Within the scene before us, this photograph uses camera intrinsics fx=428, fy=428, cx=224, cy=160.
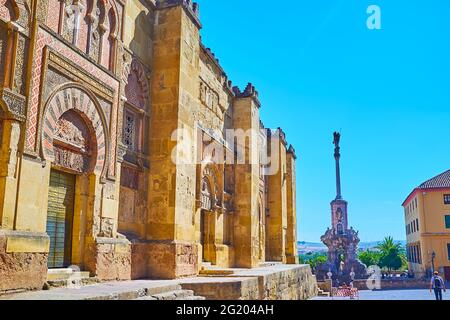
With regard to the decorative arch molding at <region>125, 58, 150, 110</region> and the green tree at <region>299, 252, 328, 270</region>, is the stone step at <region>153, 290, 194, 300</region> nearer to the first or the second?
the decorative arch molding at <region>125, 58, 150, 110</region>

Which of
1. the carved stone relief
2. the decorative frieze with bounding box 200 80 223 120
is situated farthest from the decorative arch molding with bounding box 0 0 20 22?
the decorative frieze with bounding box 200 80 223 120

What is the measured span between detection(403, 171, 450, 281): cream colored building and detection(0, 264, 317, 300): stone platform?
2576 centimetres

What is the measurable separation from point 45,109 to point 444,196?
3683 centimetres

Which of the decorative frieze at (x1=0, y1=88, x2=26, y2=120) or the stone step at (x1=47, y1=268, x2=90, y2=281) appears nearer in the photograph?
the decorative frieze at (x1=0, y1=88, x2=26, y2=120)

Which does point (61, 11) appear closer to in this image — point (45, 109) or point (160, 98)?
point (45, 109)

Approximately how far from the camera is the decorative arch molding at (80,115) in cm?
610

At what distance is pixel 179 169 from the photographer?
29.1ft

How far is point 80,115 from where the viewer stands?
699cm

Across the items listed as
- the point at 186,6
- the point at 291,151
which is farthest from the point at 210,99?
the point at 291,151

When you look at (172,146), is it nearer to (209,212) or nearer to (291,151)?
(209,212)

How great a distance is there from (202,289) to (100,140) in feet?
10.4

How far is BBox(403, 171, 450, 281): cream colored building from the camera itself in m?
35.1
